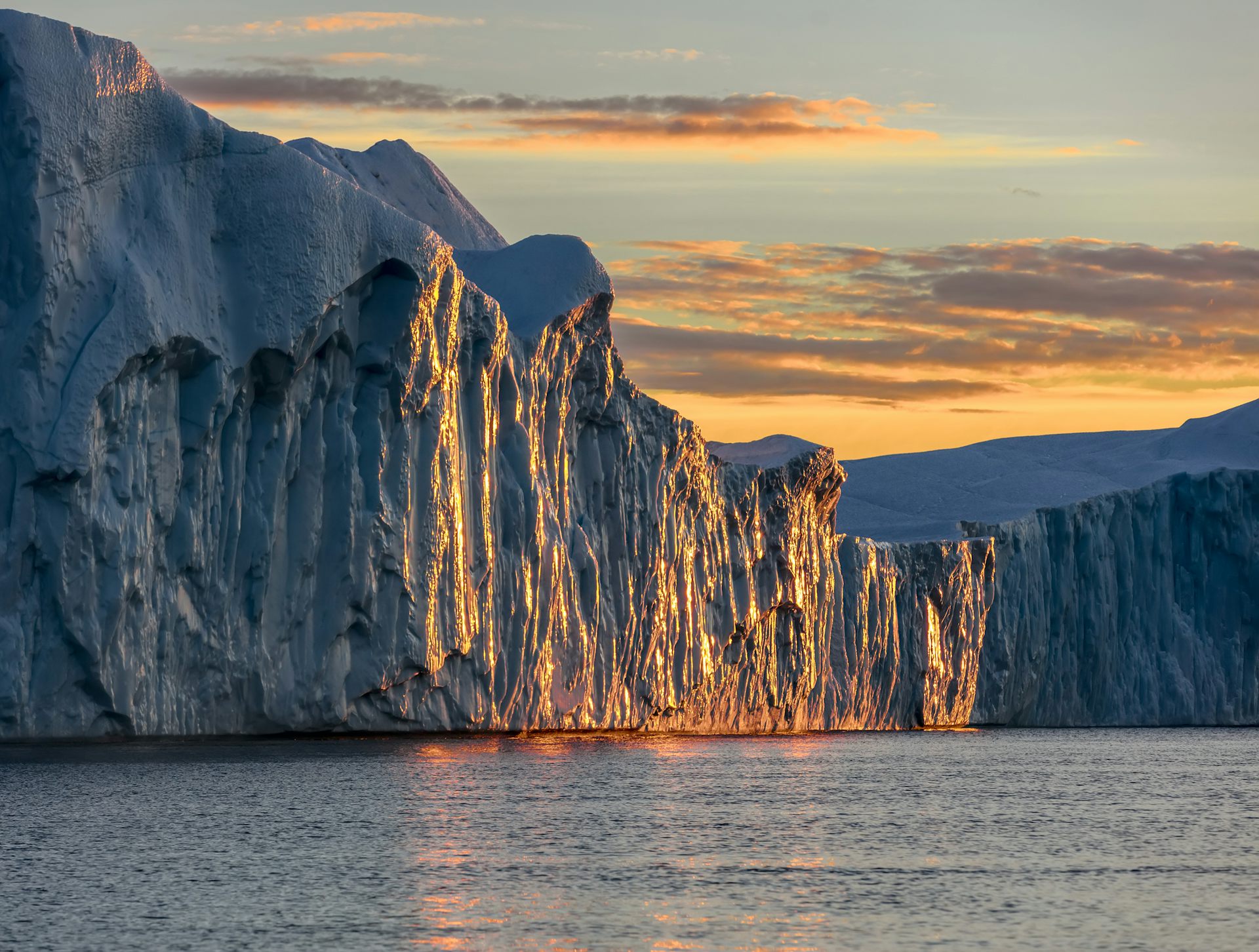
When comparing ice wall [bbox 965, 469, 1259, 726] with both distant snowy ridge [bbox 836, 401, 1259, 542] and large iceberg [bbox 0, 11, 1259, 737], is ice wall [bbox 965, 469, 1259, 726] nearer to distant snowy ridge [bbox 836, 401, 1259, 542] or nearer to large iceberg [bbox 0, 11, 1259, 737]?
distant snowy ridge [bbox 836, 401, 1259, 542]

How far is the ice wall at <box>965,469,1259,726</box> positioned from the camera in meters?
68.0

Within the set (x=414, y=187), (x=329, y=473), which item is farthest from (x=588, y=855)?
(x=414, y=187)

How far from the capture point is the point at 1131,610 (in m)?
69.7

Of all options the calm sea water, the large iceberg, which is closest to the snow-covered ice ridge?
the large iceberg

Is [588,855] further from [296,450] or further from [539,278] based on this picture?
[539,278]

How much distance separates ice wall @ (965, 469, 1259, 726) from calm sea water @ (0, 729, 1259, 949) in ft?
99.1

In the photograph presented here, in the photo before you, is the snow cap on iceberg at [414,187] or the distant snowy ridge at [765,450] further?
the distant snowy ridge at [765,450]

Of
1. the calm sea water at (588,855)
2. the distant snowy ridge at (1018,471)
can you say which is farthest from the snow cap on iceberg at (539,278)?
the distant snowy ridge at (1018,471)

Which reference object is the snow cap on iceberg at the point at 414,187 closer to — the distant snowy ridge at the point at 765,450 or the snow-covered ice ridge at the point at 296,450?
the snow-covered ice ridge at the point at 296,450

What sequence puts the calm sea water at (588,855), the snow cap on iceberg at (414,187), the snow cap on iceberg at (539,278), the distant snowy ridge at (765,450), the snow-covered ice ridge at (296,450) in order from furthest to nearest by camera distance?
the distant snowy ridge at (765,450) → the snow cap on iceberg at (414,187) → the snow cap on iceberg at (539,278) → the snow-covered ice ridge at (296,450) → the calm sea water at (588,855)

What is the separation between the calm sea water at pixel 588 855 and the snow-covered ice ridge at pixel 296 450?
1895 mm

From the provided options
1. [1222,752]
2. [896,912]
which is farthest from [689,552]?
[896,912]

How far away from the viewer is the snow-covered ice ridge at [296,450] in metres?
28.5

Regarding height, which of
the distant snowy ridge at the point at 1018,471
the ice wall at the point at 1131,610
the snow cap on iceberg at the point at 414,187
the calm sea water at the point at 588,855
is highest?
the snow cap on iceberg at the point at 414,187
